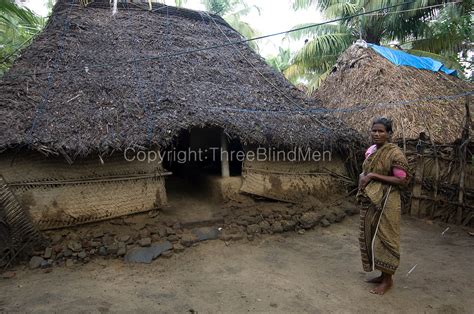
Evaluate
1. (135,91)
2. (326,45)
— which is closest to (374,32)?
(326,45)

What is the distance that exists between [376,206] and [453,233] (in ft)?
10.7

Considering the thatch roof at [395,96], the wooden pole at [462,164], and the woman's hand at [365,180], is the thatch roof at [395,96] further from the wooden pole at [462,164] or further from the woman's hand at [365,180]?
the woman's hand at [365,180]

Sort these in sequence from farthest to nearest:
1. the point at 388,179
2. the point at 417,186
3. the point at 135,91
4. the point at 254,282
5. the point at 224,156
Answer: the point at 417,186 < the point at 224,156 < the point at 135,91 < the point at 254,282 < the point at 388,179

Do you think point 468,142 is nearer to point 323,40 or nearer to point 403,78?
point 403,78

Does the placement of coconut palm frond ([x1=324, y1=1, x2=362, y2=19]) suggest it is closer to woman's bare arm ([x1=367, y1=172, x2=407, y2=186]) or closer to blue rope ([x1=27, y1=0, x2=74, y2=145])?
blue rope ([x1=27, y1=0, x2=74, y2=145])

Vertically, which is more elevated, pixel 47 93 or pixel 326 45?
pixel 326 45

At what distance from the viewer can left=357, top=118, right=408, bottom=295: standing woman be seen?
315 cm

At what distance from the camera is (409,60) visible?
8.73 metres

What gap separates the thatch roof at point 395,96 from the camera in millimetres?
7191

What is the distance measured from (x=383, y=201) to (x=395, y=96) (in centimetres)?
516

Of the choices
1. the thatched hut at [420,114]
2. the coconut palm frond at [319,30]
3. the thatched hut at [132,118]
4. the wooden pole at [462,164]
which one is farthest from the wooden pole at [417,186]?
the coconut palm frond at [319,30]

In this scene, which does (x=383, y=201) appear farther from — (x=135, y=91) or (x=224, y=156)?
(x=135, y=91)

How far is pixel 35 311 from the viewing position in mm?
3123

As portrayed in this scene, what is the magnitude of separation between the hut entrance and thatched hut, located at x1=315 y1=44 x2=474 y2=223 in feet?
9.12
